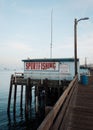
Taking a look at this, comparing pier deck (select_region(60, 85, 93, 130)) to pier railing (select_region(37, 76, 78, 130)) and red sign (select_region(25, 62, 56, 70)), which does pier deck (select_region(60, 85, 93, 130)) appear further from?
red sign (select_region(25, 62, 56, 70))

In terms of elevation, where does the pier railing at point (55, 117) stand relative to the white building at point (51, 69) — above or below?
below

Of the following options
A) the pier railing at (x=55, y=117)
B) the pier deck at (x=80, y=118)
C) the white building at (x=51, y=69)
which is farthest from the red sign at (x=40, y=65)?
the pier railing at (x=55, y=117)

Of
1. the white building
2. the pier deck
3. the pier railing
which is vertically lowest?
the pier deck

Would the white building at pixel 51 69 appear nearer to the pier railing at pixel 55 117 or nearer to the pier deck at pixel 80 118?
the pier deck at pixel 80 118

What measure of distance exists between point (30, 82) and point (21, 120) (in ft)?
16.4

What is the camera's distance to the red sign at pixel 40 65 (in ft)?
101

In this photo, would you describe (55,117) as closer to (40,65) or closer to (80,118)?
(80,118)

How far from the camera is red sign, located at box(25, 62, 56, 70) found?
30.7 m

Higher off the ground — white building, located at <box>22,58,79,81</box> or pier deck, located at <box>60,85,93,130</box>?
white building, located at <box>22,58,79,81</box>

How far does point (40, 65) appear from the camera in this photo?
104 ft

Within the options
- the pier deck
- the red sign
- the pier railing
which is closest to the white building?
the red sign

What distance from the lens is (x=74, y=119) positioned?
9805 millimetres

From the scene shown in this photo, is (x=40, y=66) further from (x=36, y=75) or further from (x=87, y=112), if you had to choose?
(x=87, y=112)

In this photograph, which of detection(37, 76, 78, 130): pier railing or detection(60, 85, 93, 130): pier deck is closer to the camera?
detection(37, 76, 78, 130): pier railing
